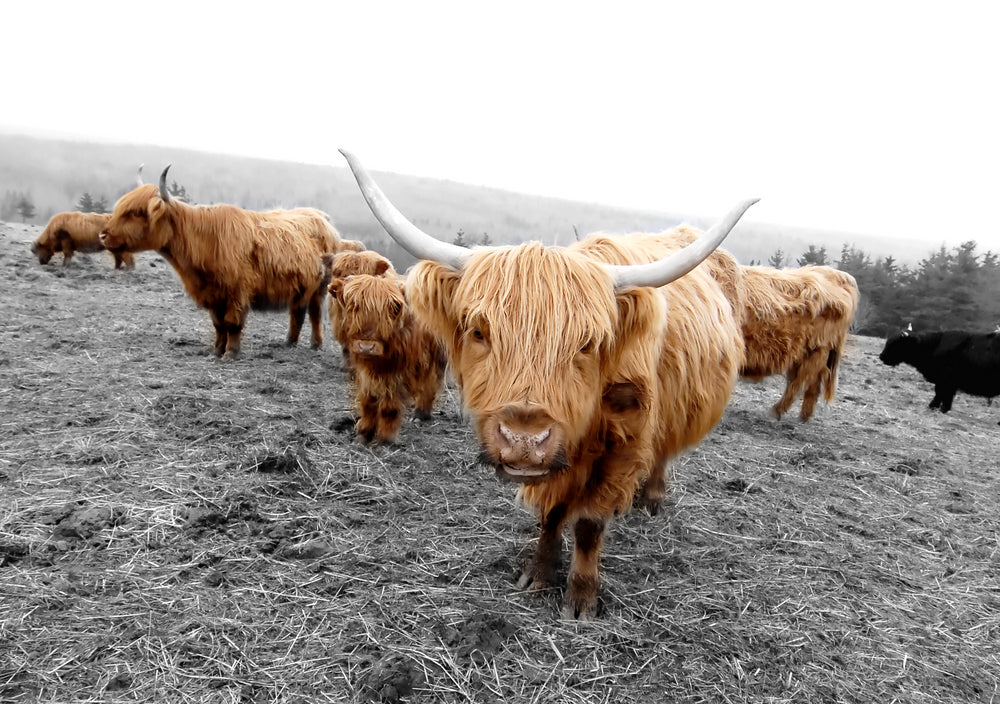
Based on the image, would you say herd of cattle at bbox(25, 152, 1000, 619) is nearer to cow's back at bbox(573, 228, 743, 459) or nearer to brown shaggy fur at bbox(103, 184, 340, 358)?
cow's back at bbox(573, 228, 743, 459)

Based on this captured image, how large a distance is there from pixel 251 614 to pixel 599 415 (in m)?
1.63

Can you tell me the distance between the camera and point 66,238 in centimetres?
1145

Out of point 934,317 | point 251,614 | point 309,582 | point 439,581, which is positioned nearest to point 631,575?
point 439,581

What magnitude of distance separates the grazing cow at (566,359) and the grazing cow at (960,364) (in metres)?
7.75

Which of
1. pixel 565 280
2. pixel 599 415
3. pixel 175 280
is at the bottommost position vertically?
pixel 175 280

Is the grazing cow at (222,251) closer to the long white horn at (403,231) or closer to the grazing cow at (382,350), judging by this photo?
the grazing cow at (382,350)

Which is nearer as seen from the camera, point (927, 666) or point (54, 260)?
point (927, 666)

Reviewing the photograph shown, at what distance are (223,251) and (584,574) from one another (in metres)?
5.70

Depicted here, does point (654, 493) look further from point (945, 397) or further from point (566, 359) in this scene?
point (945, 397)

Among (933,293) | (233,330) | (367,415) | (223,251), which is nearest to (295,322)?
(233,330)

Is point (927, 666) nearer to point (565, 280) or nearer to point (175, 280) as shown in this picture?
point (565, 280)

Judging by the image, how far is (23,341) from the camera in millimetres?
5910

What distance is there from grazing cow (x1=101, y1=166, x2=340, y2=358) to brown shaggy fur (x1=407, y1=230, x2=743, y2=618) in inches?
194

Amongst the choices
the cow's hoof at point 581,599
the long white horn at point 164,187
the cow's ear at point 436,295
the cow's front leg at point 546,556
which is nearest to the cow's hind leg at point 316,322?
the long white horn at point 164,187
